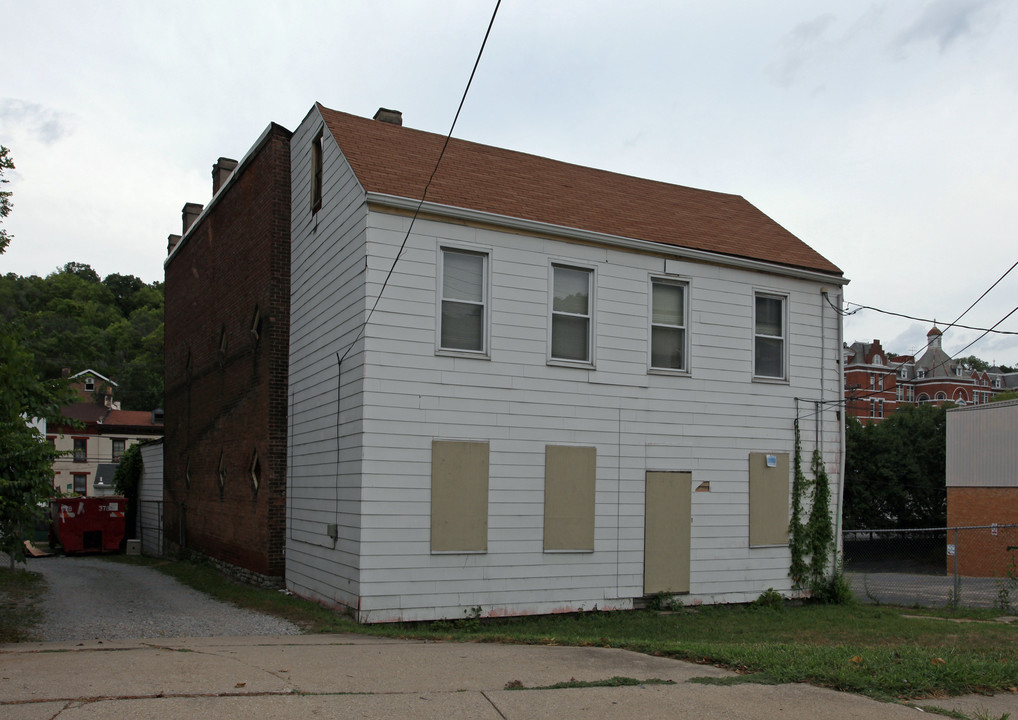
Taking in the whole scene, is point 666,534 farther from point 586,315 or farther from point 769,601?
point 586,315

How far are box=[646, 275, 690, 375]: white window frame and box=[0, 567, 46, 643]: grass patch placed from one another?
30.3 ft

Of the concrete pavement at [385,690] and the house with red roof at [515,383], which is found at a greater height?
the house with red roof at [515,383]

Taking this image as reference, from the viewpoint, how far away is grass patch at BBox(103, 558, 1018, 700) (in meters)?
7.18

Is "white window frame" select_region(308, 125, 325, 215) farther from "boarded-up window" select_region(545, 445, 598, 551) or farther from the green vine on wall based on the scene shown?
the green vine on wall

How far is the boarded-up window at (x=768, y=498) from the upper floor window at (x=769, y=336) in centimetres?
144

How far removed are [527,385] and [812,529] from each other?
19.4ft

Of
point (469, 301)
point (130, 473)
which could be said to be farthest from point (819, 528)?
point (130, 473)

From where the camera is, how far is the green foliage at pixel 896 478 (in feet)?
177

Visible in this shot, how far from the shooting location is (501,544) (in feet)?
40.1

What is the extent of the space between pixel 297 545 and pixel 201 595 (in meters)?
2.31

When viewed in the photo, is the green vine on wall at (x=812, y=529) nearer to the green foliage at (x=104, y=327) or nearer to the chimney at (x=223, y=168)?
the chimney at (x=223, y=168)

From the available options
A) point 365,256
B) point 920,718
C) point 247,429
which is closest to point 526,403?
point 365,256

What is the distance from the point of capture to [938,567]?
37781mm

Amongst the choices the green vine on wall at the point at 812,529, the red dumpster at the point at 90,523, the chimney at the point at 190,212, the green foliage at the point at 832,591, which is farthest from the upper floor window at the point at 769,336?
the red dumpster at the point at 90,523
